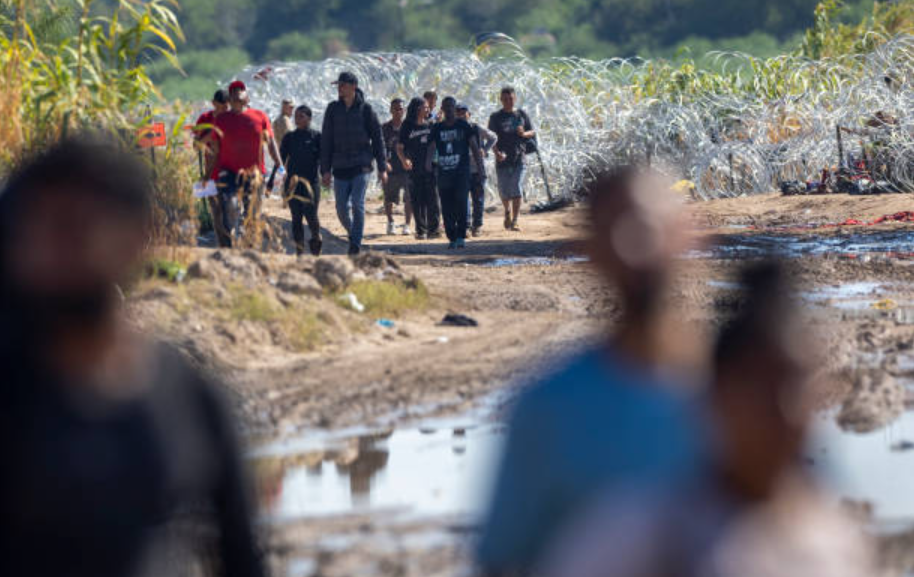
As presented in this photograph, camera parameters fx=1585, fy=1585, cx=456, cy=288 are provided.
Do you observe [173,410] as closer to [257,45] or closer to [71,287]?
[71,287]

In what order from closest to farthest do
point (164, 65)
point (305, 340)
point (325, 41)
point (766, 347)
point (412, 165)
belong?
1. point (766, 347)
2. point (305, 340)
3. point (412, 165)
4. point (164, 65)
5. point (325, 41)

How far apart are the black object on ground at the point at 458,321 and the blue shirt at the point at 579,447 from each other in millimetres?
8768

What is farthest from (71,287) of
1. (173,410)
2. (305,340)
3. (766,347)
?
(305,340)

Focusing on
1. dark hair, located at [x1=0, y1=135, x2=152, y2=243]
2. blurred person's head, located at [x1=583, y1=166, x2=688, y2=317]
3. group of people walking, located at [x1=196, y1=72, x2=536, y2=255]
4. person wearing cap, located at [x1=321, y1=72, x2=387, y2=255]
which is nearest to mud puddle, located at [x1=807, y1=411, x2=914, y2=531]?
blurred person's head, located at [x1=583, y1=166, x2=688, y2=317]

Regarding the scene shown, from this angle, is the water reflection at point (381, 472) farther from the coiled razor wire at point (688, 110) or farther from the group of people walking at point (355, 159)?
the coiled razor wire at point (688, 110)

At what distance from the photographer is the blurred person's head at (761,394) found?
98.0 inches

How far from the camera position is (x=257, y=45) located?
8581cm

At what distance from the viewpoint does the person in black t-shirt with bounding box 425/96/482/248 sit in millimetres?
17156

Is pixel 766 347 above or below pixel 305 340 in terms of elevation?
above

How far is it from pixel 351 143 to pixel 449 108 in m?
2.98

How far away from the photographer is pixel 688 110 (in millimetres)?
25188

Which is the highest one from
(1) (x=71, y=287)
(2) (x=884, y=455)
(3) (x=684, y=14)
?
(3) (x=684, y=14)

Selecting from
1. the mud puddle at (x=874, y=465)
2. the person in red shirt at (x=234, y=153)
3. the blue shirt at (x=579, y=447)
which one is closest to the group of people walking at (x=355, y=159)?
the person in red shirt at (x=234, y=153)

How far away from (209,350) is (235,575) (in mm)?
6690
